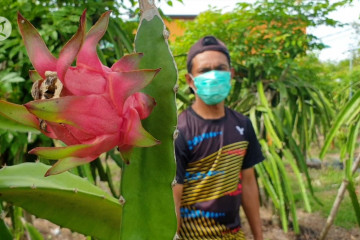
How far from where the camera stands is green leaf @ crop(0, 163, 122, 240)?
445mm

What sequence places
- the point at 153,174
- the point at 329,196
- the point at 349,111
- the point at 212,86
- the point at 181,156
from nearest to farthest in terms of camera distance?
the point at 153,174 < the point at 181,156 < the point at 212,86 < the point at 349,111 < the point at 329,196

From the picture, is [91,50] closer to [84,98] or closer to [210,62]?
[84,98]

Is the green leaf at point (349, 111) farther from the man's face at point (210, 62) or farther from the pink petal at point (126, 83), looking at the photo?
the pink petal at point (126, 83)

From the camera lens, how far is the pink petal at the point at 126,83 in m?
0.28

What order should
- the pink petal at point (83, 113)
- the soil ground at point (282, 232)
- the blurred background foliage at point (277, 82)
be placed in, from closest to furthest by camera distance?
the pink petal at point (83, 113) → the blurred background foliage at point (277, 82) → the soil ground at point (282, 232)

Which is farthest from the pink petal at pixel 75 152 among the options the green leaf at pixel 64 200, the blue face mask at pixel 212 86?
the blue face mask at pixel 212 86

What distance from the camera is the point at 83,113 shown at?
26 centimetres

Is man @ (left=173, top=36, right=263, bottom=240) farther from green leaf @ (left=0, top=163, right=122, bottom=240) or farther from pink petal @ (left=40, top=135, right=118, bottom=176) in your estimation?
pink petal @ (left=40, top=135, right=118, bottom=176)

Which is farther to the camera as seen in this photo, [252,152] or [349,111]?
[349,111]

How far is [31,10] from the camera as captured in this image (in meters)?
1.43

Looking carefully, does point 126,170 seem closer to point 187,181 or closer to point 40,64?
point 40,64

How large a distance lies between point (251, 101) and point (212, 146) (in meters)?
1.24

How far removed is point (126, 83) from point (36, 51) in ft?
0.23

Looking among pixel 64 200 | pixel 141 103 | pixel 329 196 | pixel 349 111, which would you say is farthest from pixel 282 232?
pixel 141 103
